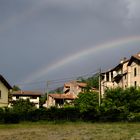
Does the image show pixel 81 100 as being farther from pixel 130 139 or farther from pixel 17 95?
pixel 130 139

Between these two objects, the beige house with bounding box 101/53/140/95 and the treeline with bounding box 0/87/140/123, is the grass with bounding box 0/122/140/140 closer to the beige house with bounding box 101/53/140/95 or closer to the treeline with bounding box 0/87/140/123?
the treeline with bounding box 0/87/140/123

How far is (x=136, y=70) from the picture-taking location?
97.6 meters

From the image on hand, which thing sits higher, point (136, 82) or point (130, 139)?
point (136, 82)

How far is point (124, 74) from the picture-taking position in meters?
104

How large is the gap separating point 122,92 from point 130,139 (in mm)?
46370

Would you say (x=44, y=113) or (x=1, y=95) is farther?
(x=1, y=95)

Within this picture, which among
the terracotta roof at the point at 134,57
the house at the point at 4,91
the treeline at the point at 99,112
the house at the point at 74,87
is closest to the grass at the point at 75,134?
the treeline at the point at 99,112

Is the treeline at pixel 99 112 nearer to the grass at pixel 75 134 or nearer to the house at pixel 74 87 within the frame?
the grass at pixel 75 134

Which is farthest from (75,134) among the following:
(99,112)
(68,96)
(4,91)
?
(68,96)

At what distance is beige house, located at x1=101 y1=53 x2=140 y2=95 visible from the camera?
97.8 m

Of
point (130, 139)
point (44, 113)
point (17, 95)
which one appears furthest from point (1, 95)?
point (130, 139)

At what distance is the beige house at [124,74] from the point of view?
9776cm

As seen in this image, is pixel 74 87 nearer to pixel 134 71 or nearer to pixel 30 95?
pixel 30 95

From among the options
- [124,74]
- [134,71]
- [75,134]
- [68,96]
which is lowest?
[75,134]
